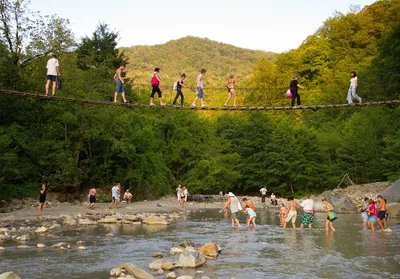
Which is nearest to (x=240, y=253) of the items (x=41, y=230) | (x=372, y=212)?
(x=372, y=212)

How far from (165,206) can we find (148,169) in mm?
5334

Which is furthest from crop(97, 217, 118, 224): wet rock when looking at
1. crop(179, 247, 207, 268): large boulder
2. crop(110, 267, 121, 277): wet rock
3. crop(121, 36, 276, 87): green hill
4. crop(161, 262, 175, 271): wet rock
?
crop(121, 36, 276, 87): green hill

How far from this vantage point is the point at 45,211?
24.6 metres

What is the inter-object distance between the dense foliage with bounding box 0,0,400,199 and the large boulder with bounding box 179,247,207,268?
49.1ft

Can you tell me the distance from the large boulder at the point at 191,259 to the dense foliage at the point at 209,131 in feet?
49.1

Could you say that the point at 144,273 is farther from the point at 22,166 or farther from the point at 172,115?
the point at 172,115

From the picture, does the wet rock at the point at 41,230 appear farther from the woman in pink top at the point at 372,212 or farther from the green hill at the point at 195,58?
the green hill at the point at 195,58

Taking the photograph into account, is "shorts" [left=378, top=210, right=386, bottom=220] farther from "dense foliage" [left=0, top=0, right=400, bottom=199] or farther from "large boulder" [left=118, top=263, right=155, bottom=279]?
"dense foliage" [left=0, top=0, right=400, bottom=199]

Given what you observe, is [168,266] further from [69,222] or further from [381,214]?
[381,214]

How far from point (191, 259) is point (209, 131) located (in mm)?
37693

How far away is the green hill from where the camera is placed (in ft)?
372

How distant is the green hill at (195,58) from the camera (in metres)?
113

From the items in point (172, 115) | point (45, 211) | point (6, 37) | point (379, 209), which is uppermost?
point (6, 37)

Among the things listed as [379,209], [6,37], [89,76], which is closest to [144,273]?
[379,209]
